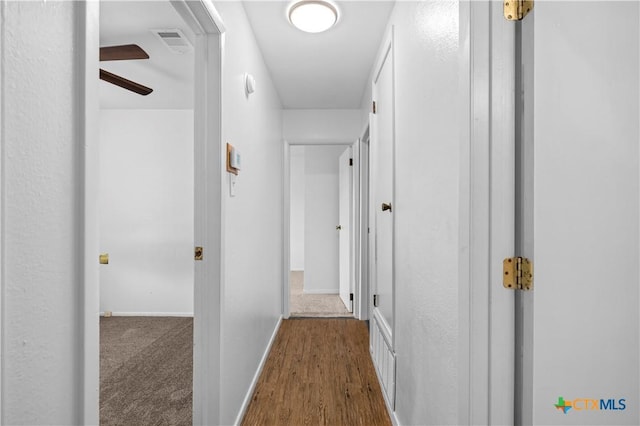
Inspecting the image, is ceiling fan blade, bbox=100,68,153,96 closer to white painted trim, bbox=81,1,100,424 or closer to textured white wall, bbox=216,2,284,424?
textured white wall, bbox=216,2,284,424

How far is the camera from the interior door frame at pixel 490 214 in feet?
3.22

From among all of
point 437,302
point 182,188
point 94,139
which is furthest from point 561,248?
point 182,188

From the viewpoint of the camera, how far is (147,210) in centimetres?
395

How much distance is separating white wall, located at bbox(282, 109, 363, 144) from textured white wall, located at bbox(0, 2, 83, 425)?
135 inches

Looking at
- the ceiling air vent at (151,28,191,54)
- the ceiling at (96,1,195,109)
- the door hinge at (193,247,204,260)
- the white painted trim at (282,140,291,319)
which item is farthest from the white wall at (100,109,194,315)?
the door hinge at (193,247,204,260)

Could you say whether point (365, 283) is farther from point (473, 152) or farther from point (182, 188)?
point (473, 152)

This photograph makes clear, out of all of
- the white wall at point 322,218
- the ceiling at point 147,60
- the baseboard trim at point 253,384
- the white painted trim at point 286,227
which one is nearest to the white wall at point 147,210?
the ceiling at point 147,60

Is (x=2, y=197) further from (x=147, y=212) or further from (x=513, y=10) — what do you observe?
(x=147, y=212)

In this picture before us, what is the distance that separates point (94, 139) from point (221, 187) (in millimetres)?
852

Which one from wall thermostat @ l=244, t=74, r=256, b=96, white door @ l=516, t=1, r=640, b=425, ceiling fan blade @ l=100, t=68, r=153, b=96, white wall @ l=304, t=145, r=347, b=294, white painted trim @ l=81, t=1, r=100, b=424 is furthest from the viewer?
white wall @ l=304, t=145, r=347, b=294

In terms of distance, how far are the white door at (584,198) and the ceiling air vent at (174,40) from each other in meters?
2.14

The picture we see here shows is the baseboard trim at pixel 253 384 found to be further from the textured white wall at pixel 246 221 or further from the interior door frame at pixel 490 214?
the interior door frame at pixel 490 214

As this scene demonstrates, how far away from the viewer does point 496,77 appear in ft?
3.22

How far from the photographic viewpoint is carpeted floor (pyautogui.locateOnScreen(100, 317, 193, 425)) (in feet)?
6.65
